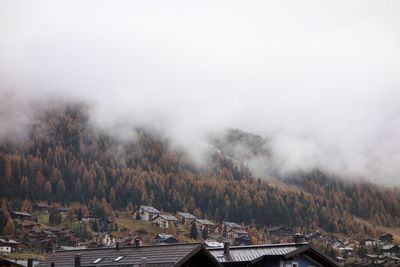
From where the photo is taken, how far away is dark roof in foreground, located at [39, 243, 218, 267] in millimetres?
52438

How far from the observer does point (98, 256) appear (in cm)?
5888

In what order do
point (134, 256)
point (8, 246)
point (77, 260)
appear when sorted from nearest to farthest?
point (134, 256)
point (77, 260)
point (8, 246)

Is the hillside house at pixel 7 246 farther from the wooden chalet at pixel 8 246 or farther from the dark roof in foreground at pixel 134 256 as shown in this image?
the dark roof in foreground at pixel 134 256

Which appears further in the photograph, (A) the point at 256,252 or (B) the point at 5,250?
(B) the point at 5,250

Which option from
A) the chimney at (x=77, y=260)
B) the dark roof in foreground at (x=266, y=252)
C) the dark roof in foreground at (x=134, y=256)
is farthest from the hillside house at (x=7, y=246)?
the dark roof in foreground at (x=266, y=252)

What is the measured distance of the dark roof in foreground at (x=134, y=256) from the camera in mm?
52438

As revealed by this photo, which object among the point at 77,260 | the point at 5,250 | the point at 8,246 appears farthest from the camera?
the point at 8,246

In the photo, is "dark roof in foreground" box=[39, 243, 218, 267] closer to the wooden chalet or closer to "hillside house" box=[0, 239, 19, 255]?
the wooden chalet

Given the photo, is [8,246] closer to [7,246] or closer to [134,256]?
[7,246]

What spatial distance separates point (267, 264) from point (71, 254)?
18.5m

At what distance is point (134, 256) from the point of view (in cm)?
5538

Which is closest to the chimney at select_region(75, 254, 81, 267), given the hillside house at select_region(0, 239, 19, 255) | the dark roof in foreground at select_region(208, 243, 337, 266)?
the dark roof in foreground at select_region(208, 243, 337, 266)

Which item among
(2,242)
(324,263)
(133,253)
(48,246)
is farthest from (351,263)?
(133,253)

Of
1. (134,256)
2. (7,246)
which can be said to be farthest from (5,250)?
(134,256)
